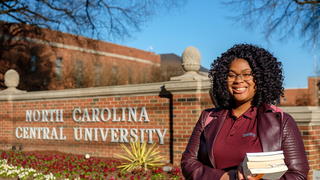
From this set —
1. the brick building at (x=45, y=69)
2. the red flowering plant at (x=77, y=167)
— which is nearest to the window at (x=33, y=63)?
the brick building at (x=45, y=69)

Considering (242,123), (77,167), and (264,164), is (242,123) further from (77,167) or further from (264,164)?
(77,167)

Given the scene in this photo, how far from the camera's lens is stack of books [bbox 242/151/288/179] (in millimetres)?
1853

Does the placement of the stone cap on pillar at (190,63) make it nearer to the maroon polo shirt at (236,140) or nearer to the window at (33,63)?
the maroon polo shirt at (236,140)

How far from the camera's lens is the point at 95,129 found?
10.6 meters

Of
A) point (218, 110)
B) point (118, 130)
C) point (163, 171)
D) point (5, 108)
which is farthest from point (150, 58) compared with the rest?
point (218, 110)

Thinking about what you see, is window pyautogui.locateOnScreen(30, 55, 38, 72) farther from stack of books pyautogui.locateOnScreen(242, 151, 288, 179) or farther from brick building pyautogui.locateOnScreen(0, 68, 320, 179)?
stack of books pyautogui.locateOnScreen(242, 151, 288, 179)

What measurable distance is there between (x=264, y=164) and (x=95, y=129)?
9051mm

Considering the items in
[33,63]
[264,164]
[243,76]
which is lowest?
[264,164]

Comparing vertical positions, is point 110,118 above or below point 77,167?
above

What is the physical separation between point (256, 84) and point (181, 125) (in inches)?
253

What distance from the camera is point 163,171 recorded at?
24.6 feet

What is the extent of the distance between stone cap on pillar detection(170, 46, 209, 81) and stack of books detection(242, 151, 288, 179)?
6.75 meters

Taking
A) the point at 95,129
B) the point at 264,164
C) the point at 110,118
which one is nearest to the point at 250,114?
the point at 264,164

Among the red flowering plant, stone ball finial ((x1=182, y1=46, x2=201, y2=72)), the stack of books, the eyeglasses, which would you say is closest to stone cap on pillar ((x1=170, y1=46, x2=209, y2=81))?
stone ball finial ((x1=182, y1=46, x2=201, y2=72))
